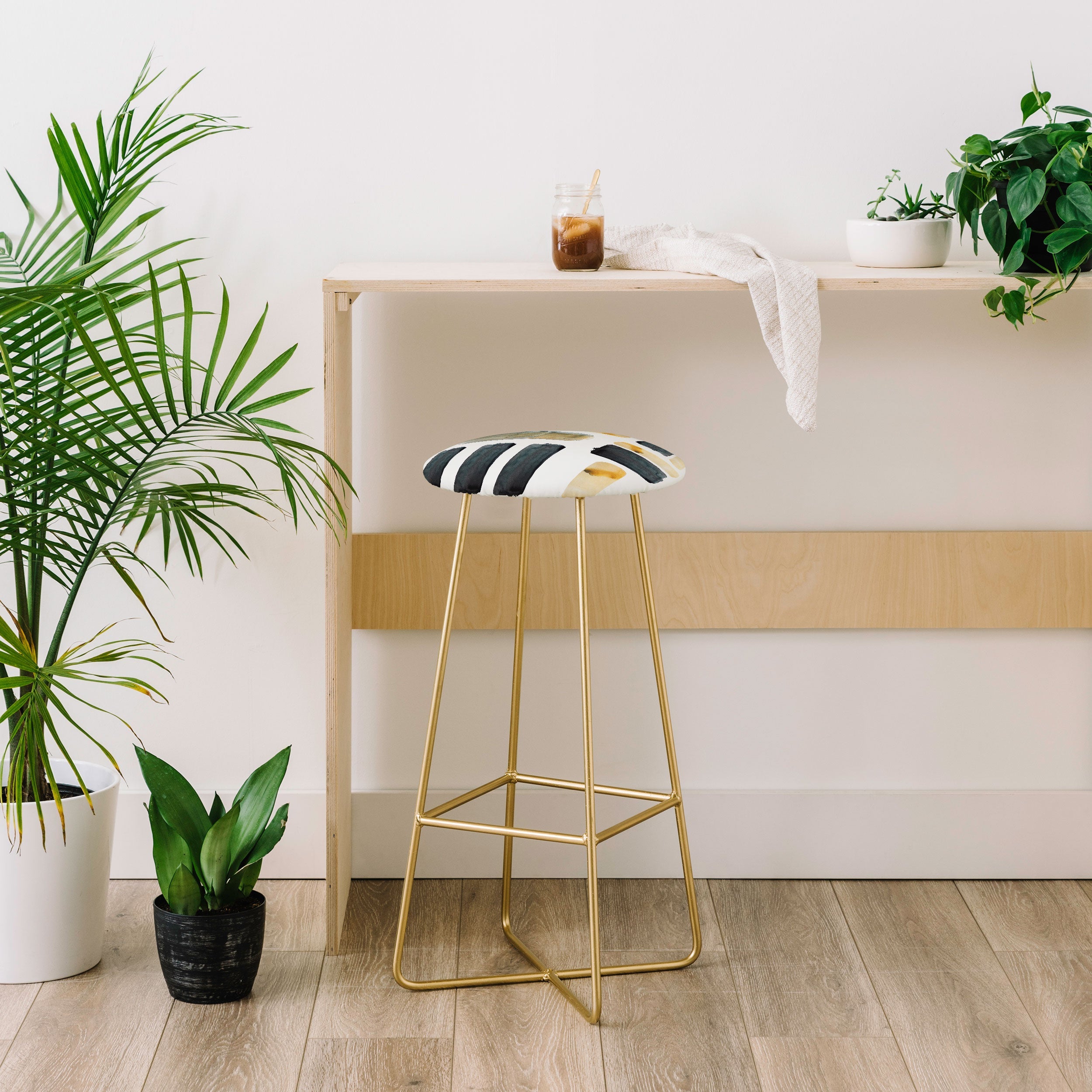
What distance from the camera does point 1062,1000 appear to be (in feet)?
6.13

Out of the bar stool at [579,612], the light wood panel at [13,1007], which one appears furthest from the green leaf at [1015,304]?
the light wood panel at [13,1007]

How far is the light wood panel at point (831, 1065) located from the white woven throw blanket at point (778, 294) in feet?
2.95

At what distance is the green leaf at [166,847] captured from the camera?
6.04ft

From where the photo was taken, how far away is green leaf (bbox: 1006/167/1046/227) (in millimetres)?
1846

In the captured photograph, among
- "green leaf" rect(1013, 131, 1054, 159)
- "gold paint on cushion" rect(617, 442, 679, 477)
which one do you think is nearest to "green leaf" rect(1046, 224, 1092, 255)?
"green leaf" rect(1013, 131, 1054, 159)

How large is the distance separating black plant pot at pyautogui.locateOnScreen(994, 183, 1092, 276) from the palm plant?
3.69 feet

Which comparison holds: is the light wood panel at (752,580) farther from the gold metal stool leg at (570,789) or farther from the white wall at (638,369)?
the gold metal stool leg at (570,789)

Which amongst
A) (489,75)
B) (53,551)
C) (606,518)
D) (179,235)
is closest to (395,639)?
(606,518)

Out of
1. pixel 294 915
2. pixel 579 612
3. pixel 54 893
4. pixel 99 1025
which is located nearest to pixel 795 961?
pixel 579 612

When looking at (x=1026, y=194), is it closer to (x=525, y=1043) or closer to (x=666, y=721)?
(x=666, y=721)

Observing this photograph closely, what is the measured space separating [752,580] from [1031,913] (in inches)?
30.4

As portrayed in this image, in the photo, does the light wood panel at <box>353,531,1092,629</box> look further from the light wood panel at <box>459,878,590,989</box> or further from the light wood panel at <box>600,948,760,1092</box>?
the light wood panel at <box>600,948,760,1092</box>

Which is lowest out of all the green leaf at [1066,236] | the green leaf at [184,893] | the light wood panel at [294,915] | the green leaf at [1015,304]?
the light wood panel at [294,915]

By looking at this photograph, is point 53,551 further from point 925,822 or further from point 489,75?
point 925,822
